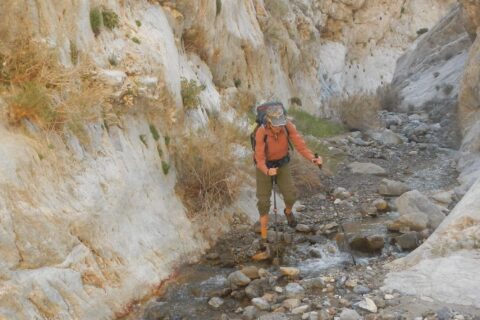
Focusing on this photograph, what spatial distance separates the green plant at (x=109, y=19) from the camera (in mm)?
7895

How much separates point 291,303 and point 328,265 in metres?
1.50

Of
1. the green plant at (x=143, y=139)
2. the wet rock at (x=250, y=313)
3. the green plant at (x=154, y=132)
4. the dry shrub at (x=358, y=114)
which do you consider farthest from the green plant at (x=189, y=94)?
the dry shrub at (x=358, y=114)

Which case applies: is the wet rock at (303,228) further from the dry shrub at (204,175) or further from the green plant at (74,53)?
the green plant at (74,53)

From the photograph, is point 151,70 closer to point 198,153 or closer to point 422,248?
point 198,153

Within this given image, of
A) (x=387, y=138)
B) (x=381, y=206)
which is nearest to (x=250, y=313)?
(x=381, y=206)

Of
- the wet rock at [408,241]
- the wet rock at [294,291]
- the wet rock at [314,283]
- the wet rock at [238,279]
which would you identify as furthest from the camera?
the wet rock at [408,241]

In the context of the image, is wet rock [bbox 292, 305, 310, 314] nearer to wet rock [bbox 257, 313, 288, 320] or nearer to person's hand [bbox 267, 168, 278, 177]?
wet rock [bbox 257, 313, 288, 320]

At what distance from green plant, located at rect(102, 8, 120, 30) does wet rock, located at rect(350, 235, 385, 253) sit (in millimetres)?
4875

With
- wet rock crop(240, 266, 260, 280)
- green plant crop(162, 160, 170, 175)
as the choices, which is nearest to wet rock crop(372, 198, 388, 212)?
wet rock crop(240, 266, 260, 280)

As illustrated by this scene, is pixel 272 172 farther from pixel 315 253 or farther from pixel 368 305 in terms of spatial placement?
pixel 368 305

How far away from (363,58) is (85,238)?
26.3 meters

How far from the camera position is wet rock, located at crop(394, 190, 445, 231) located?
7557 mm

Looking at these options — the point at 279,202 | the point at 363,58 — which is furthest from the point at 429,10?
the point at 279,202

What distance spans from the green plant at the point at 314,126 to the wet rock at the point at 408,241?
27.2ft
